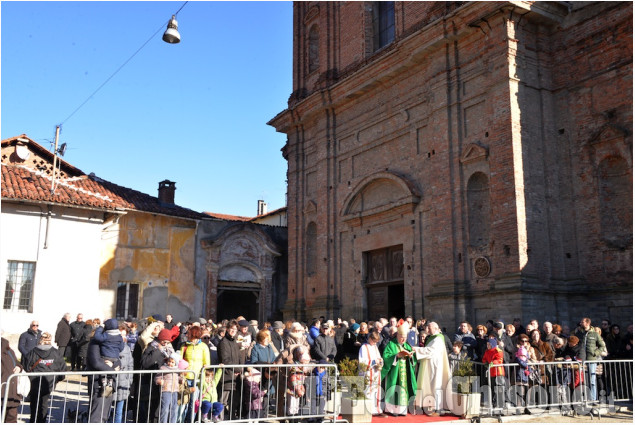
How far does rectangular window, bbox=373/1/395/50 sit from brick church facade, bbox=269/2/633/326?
→ 0.05 m

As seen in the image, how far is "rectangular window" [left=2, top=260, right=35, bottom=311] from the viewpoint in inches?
767

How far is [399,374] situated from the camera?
10531mm

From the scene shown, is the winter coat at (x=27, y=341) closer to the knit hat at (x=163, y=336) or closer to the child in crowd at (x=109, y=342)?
the child in crowd at (x=109, y=342)

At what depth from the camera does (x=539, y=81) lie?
16.2m

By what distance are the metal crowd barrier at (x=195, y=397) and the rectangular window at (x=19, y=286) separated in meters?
9.81

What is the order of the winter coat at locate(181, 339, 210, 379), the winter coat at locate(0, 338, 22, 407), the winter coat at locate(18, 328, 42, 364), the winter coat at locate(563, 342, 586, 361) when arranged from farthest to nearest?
the winter coat at locate(18, 328, 42, 364) → the winter coat at locate(563, 342, 586, 361) → the winter coat at locate(181, 339, 210, 379) → the winter coat at locate(0, 338, 22, 407)

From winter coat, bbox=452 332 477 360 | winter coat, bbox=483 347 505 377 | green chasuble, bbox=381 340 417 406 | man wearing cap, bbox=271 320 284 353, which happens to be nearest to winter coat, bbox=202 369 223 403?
green chasuble, bbox=381 340 417 406

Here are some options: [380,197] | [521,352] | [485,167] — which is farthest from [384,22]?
[521,352]

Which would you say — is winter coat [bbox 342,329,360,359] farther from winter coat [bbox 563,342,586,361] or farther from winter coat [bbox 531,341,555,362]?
winter coat [bbox 563,342,586,361]

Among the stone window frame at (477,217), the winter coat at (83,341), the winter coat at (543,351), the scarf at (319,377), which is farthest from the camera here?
the stone window frame at (477,217)

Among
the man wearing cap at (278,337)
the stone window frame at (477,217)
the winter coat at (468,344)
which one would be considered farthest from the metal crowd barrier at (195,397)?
the stone window frame at (477,217)

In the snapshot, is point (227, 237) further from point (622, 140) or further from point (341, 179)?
point (622, 140)

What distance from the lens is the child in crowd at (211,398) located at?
864cm

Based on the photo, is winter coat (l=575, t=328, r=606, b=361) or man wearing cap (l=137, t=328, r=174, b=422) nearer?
man wearing cap (l=137, t=328, r=174, b=422)
